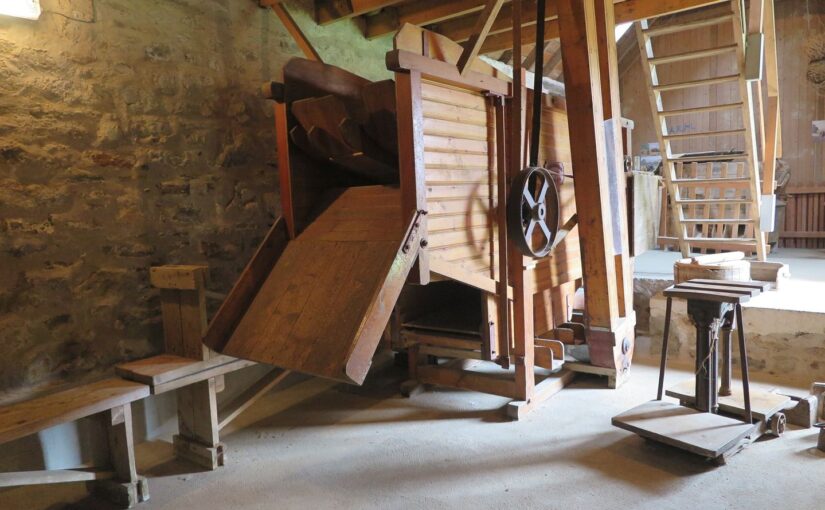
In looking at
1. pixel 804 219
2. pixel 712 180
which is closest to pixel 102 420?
pixel 712 180

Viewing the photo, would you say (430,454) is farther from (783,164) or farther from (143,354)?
(783,164)

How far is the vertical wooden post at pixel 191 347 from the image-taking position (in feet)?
9.45

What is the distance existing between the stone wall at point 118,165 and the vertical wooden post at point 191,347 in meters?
0.39

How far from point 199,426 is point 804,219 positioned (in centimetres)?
991

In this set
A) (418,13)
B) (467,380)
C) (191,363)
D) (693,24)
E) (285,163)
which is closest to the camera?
(191,363)

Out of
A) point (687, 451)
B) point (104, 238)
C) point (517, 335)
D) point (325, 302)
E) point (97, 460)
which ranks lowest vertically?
point (687, 451)

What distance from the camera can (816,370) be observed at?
4.01 metres

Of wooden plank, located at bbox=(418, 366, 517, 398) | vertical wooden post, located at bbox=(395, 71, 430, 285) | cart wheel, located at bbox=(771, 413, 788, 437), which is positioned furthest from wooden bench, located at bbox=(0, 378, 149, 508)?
cart wheel, located at bbox=(771, 413, 788, 437)

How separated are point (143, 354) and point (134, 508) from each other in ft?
3.23

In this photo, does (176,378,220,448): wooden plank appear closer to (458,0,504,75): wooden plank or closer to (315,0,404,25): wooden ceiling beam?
(458,0,504,75): wooden plank

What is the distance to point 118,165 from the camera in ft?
10.3

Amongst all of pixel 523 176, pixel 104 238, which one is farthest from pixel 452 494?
pixel 104 238

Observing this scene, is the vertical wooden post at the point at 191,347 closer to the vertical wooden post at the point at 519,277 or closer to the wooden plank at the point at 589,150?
the vertical wooden post at the point at 519,277

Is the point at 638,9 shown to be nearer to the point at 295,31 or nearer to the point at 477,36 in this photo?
the point at 477,36
